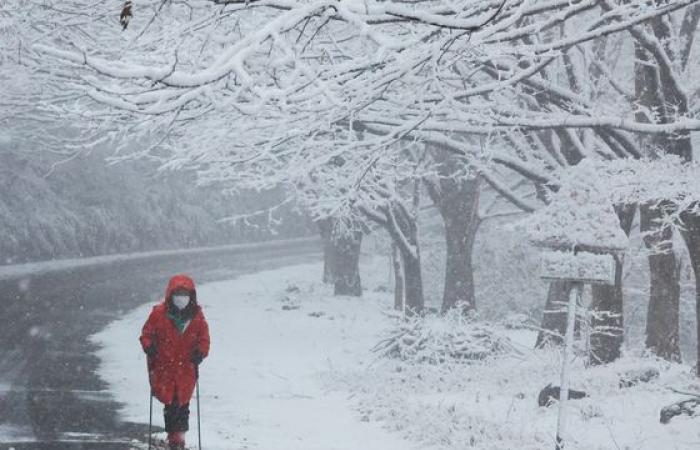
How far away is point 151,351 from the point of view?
752 cm

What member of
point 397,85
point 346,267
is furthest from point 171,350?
point 346,267

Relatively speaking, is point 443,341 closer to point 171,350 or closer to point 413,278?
point 413,278

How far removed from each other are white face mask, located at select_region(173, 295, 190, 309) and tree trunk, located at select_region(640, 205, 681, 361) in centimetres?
849

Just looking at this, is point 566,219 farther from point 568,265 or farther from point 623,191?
point 623,191

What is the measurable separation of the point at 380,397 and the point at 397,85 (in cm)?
460

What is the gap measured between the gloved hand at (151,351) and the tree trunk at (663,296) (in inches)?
347

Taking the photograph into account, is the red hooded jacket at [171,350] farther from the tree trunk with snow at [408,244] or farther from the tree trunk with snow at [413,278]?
the tree trunk with snow at [413,278]

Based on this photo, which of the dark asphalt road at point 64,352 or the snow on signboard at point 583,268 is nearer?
the snow on signboard at point 583,268

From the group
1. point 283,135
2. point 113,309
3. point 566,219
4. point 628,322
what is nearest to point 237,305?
point 113,309

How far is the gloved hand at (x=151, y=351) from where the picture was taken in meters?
7.49

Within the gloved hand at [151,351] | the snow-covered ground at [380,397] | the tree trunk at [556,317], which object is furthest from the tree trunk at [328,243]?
the gloved hand at [151,351]

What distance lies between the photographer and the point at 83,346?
14281 millimetres

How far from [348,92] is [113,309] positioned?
13.6 metres

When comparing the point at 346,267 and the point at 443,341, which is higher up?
the point at 346,267
